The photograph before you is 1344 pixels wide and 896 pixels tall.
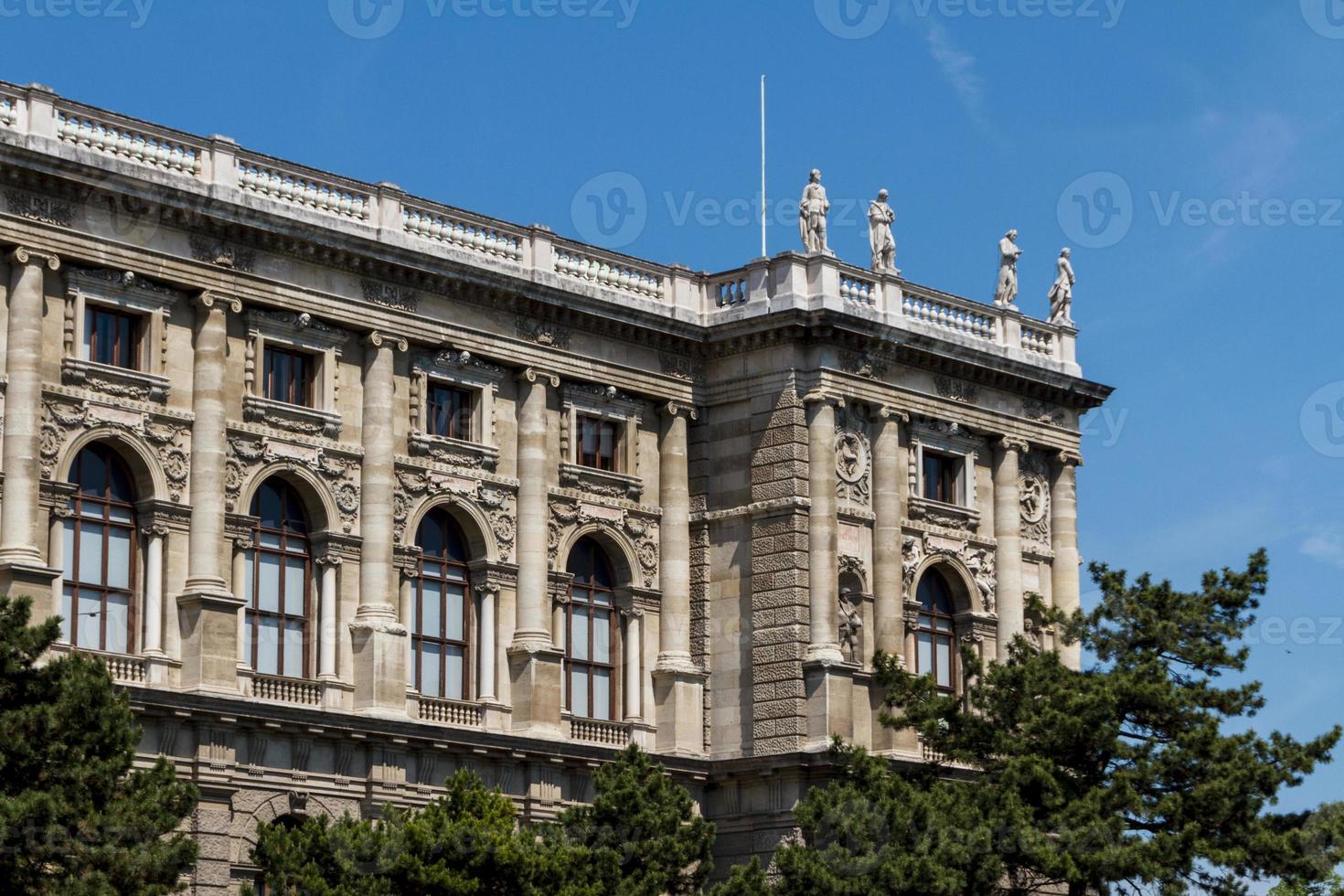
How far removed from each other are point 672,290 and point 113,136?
1397cm

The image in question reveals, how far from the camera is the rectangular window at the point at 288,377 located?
55.2 metres

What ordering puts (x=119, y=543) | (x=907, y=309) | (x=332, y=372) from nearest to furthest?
(x=119, y=543) → (x=332, y=372) → (x=907, y=309)

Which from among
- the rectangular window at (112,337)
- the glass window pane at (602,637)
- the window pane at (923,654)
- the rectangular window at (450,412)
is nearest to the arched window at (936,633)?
the window pane at (923,654)

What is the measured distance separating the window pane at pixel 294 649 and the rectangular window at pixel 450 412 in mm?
5016

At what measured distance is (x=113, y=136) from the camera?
5291 cm

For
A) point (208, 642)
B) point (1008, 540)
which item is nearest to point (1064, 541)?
point (1008, 540)

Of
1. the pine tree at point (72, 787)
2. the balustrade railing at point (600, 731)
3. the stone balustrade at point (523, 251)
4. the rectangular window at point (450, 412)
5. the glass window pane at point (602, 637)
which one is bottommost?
the pine tree at point (72, 787)

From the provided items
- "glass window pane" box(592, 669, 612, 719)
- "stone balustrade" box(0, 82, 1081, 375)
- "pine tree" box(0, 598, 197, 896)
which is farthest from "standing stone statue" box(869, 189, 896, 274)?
"pine tree" box(0, 598, 197, 896)

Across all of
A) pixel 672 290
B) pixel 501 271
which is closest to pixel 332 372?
pixel 501 271

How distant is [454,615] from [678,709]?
5.48 meters

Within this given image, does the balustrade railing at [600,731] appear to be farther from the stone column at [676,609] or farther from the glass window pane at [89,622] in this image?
the glass window pane at [89,622]

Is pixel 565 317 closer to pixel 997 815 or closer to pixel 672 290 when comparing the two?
pixel 672 290

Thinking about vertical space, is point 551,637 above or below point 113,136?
below

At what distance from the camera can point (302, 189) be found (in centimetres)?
5591
